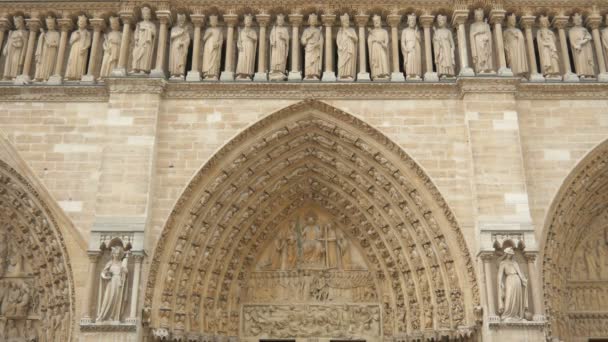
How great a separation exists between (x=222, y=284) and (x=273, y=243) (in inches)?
49.6

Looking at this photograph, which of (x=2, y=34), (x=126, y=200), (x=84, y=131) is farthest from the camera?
(x=2, y=34)

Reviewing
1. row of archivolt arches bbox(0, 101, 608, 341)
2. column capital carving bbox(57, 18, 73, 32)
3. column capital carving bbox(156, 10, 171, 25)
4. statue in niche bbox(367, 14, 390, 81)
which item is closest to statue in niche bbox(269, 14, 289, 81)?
row of archivolt arches bbox(0, 101, 608, 341)

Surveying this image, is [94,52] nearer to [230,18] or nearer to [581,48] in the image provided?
[230,18]

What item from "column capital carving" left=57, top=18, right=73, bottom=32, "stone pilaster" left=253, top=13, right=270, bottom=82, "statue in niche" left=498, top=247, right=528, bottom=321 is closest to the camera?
"statue in niche" left=498, top=247, right=528, bottom=321

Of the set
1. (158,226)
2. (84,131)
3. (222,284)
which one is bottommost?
(222,284)

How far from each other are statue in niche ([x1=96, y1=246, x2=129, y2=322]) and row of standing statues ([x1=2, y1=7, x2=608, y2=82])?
126 inches

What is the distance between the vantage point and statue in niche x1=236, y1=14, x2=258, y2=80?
452 inches

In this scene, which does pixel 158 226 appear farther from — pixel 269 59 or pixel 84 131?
pixel 269 59

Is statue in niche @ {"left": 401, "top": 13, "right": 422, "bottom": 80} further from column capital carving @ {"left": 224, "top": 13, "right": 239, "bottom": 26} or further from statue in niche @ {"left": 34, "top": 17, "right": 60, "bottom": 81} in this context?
statue in niche @ {"left": 34, "top": 17, "right": 60, "bottom": 81}

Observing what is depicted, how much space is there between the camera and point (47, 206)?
424 inches

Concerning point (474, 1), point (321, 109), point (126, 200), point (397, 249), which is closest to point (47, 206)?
point (126, 200)

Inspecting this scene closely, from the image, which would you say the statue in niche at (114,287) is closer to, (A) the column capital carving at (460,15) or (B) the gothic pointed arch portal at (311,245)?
(B) the gothic pointed arch portal at (311,245)

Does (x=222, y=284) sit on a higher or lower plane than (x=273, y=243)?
lower

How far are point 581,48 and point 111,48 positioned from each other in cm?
801
